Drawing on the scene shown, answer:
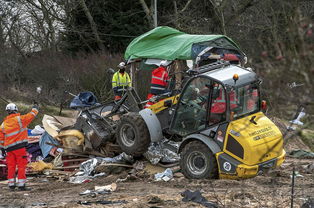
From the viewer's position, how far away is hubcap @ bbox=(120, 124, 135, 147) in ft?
33.2

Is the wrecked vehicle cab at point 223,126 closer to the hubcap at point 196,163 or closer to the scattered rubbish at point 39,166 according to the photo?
the hubcap at point 196,163

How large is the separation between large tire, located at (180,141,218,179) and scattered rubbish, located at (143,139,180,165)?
0.80 m

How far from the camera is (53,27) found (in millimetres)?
30172

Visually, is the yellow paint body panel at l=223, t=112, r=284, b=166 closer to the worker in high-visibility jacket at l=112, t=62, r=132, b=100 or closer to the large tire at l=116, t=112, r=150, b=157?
the large tire at l=116, t=112, r=150, b=157

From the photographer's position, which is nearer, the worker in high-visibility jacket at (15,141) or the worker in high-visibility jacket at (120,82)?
the worker in high-visibility jacket at (15,141)

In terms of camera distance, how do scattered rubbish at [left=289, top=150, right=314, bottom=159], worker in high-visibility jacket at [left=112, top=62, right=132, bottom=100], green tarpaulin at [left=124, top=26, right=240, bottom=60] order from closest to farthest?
scattered rubbish at [left=289, top=150, right=314, bottom=159], green tarpaulin at [left=124, top=26, right=240, bottom=60], worker in high-visibility jacket at [left=112, top=62, right=132, bottom=100]

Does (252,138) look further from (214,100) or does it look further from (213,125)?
(214,100)

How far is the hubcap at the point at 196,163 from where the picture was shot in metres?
9.08

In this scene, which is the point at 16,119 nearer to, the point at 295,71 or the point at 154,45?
the point at 154,45

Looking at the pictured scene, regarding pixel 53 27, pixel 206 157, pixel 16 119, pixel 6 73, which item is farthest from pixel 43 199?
pixel 53 27

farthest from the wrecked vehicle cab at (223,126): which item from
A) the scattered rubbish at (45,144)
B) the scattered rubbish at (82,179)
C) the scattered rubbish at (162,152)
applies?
the scattered rubbish at (45,144)

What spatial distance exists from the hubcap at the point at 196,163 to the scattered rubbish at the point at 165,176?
0.51m

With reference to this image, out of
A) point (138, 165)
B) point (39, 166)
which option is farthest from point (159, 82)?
point (39, 166)

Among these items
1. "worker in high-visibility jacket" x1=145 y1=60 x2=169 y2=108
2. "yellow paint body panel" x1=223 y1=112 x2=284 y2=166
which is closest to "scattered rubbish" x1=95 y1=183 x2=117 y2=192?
"yellow paint body panel" x1=223 y1=112 x2=284 y2=166
